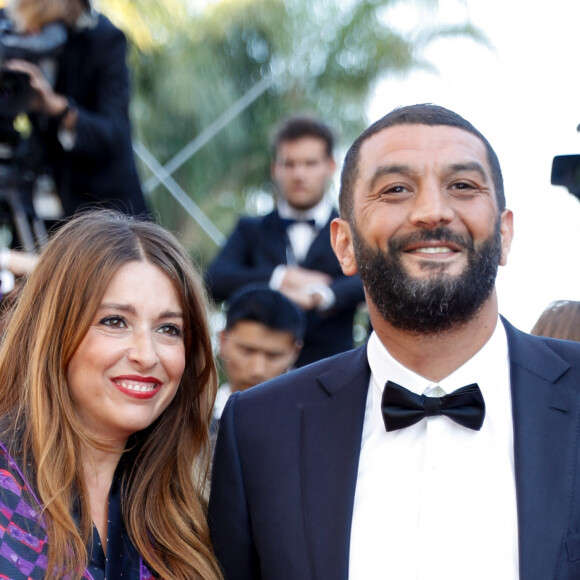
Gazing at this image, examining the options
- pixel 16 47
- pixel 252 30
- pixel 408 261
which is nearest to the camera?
pixel 408 261

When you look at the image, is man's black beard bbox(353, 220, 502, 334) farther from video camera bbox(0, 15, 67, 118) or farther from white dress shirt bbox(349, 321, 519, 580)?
video camera bbox(0, 15, 67, 118)

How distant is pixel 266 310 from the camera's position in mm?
4406

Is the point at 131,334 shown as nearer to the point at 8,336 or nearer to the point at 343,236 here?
the point at 8,336

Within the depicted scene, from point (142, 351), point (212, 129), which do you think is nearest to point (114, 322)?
point (142, 351)

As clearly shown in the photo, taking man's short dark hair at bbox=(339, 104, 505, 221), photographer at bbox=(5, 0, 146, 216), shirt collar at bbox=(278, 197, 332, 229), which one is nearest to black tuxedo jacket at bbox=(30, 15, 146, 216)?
photographer at bbox=(5, 0, 146, 216)

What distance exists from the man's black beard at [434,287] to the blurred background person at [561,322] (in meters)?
0.93

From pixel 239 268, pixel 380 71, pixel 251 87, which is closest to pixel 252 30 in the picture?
pixel 251 87

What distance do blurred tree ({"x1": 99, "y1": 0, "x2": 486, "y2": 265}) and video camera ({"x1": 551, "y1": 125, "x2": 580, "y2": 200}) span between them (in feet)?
26.1

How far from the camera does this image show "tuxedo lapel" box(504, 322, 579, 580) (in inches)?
85.0

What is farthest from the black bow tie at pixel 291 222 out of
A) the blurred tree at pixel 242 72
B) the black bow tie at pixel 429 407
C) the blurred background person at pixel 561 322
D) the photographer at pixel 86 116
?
the blurred tree at pixel 242 72

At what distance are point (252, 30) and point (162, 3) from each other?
1.36 metres

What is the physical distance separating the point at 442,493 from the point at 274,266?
251 cm

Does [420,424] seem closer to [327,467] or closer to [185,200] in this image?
[327,467]

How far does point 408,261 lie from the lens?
243 cm
